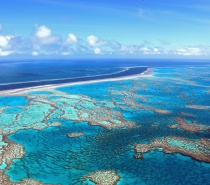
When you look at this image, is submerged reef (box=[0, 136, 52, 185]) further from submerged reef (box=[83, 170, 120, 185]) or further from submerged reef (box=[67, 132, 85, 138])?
submerged reef (box=[67, 132, 85, 138])

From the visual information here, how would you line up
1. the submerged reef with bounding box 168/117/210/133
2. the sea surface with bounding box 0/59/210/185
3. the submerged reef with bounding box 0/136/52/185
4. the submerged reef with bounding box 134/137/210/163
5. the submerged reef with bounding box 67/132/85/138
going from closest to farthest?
the submerged reef with bounding box 0/136/52/185 < the sea surface with bounding box 0/59/210/185 < the submerged reef with bounding box 134/137/210/163 < the submerged reef with bounding box 67/132/85/138 < the submerged reef with bounding box 168/117/210/133

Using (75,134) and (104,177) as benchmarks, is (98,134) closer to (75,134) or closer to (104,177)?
(75,134)

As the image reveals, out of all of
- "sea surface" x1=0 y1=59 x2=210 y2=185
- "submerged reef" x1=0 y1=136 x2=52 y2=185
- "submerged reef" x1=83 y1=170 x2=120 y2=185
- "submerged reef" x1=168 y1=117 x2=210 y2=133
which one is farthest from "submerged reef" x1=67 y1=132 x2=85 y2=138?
"submerged reef" x1=168 y1=117 x2=210 y2=133

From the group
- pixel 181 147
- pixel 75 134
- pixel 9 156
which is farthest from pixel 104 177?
pixel 75 134

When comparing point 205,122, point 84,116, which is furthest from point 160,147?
point 84,116

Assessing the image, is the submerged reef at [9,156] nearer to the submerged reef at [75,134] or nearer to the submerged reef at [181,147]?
the submerged reef at [75,134]

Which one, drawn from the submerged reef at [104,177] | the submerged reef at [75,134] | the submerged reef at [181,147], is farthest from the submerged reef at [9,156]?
the submerged reef at [181,147]

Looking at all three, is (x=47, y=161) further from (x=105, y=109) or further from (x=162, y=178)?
(x=105, y=109)
